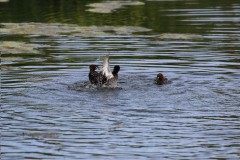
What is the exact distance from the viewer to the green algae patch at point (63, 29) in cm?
2555

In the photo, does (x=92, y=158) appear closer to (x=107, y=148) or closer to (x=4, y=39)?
(x=107, y=148)

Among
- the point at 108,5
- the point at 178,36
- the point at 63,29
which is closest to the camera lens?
the point at 178,36

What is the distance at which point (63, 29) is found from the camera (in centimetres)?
2644

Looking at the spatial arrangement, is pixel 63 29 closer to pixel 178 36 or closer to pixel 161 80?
pixel 178 36

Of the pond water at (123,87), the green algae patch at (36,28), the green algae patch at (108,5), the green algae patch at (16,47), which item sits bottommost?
the pond water at (123,87)

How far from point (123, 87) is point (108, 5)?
1665cm

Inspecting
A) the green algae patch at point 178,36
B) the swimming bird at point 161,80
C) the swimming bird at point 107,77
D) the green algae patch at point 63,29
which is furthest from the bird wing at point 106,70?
the green algae patch at point 63,29

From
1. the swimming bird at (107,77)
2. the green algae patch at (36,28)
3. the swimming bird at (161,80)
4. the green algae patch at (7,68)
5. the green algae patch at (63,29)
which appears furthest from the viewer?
the green algae patch at (36,28)

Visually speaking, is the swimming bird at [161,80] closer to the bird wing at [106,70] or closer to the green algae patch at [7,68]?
the bird wing at [106,70]

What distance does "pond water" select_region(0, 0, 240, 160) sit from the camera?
12.4 m

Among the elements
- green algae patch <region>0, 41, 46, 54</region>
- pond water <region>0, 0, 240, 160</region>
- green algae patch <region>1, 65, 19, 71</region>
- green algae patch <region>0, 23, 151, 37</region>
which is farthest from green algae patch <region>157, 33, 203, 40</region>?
green algae patch <region>1, 65, 19, 71</region>

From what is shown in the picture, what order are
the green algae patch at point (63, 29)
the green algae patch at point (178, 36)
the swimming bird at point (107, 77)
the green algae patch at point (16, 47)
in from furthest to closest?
1. the green algae patch at point (63, 29)
2. the green algae patch at point (178, 36)
3. the green algae patch at point (16, 47)
4. the swimming bird at point (107, 77)

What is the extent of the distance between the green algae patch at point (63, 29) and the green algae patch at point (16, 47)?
87.1 inches

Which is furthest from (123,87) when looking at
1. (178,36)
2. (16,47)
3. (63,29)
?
(63,29)
